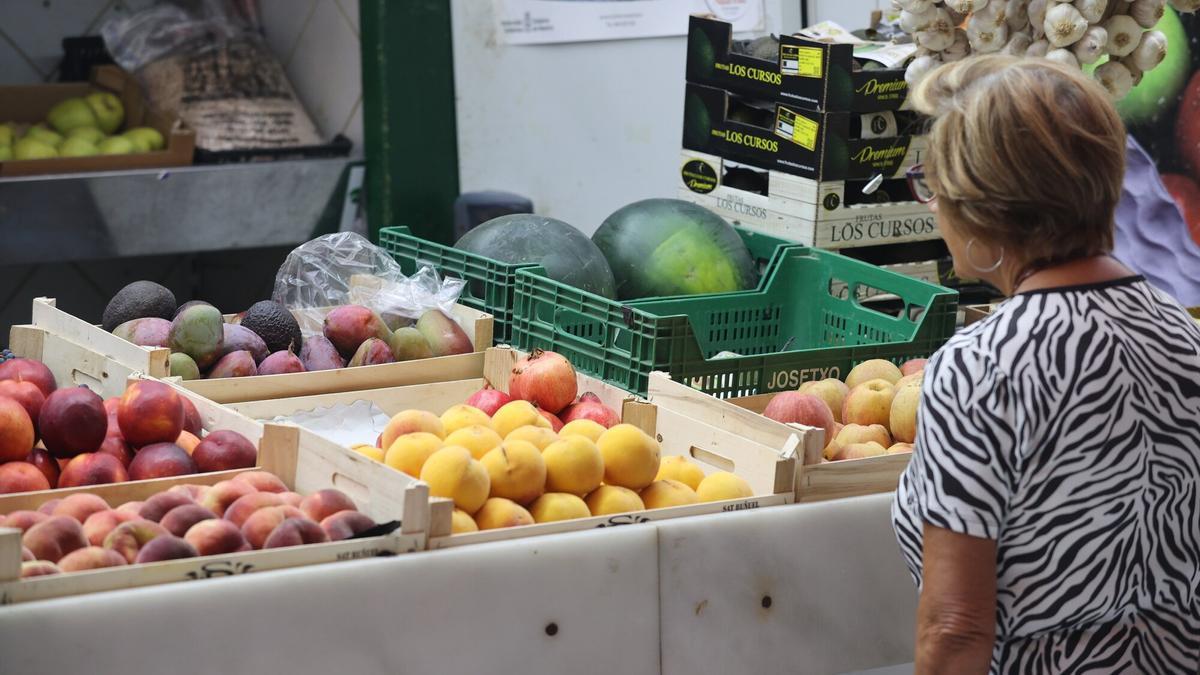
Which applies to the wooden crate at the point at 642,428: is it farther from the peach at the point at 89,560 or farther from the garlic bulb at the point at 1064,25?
the garlic bulb at the point at 1064,25

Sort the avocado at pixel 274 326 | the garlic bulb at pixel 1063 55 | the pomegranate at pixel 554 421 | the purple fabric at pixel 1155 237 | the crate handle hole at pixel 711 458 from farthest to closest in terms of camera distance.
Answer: the purple fabric at pixel 1155 237 < the avocado at pixel 274 326 < the garlic bulb at pixel 1063 55 < the pomegranate at pixel 554 421 < the crate handle hole at pixel 711 458

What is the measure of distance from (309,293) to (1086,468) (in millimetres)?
2056

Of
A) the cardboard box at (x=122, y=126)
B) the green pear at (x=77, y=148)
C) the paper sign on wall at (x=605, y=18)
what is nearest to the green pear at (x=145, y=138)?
the cardboard box at (x=122, y=126)

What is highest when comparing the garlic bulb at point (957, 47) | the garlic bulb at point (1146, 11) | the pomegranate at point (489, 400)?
the garlic bulb at point (1146, 11)

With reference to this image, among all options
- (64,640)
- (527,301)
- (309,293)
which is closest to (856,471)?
(527,301)

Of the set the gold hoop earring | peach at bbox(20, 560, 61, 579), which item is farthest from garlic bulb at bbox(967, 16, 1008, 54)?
peach at bbox(20, 560, 61, 579)

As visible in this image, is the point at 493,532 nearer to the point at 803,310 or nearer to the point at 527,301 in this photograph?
the point at 527,301

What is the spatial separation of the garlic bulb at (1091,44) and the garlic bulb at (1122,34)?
0.11 feet

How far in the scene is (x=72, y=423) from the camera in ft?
7.41

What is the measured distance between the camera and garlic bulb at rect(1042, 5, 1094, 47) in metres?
2.86

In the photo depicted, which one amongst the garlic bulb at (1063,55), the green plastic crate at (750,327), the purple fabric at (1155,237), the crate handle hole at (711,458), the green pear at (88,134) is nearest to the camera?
the crate handle hole at (711,458)

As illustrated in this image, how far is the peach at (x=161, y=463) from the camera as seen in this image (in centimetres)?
223

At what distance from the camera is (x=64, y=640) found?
1736 mm

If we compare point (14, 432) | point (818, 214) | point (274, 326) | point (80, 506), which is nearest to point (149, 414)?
point (14, 432)
